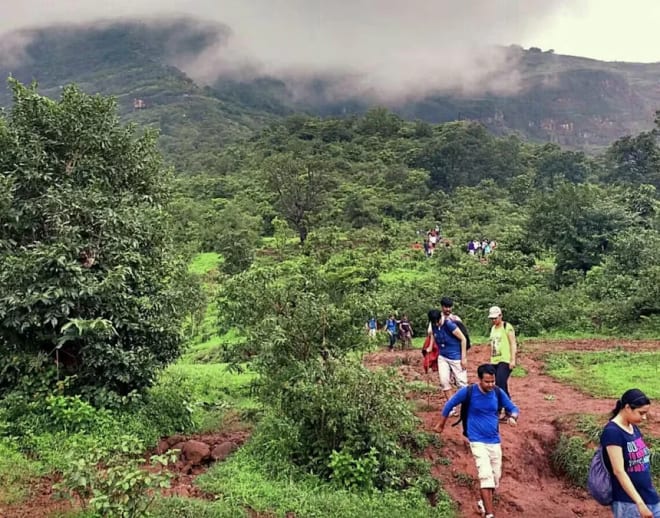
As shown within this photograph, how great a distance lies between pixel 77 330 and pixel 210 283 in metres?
18.3

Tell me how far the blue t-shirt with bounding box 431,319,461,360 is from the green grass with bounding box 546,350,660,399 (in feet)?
10.4

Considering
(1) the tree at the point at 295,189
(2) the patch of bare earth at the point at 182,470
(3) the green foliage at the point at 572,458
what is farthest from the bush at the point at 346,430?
(1) the tree at the point at 295,189

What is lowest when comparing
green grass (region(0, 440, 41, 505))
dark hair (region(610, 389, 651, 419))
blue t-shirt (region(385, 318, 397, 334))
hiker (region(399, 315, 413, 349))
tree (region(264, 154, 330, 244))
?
hiker (region(399, 315, 413, 349))

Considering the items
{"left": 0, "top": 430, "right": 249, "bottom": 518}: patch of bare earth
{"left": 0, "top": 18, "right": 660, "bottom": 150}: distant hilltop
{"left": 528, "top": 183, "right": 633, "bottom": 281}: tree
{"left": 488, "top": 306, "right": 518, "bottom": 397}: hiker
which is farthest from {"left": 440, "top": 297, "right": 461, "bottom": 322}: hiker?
{"left": 0, "top": 18, "right": 660, "bottom": 150}: distant hilltop

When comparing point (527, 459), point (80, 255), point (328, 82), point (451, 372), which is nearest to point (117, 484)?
point (80, 255)

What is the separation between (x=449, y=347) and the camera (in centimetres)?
729

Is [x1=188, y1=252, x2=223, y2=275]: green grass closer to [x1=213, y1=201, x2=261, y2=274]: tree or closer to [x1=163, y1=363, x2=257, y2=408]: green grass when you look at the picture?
[x1=213, y1=201, x2=261, y2=274]: tree

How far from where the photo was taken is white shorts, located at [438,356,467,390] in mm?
7258

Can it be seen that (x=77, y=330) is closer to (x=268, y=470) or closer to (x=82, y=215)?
(x=82, y=215)

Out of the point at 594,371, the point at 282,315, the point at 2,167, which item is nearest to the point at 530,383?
the point at 594,371

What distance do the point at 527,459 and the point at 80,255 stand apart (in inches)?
232

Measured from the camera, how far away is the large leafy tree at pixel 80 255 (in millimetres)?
6852

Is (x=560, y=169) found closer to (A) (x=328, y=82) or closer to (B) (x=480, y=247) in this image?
(B) (x=480, y=247)

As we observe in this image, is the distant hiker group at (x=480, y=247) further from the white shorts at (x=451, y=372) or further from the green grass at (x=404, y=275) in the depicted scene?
the white shorts at (x=451, y=372)
